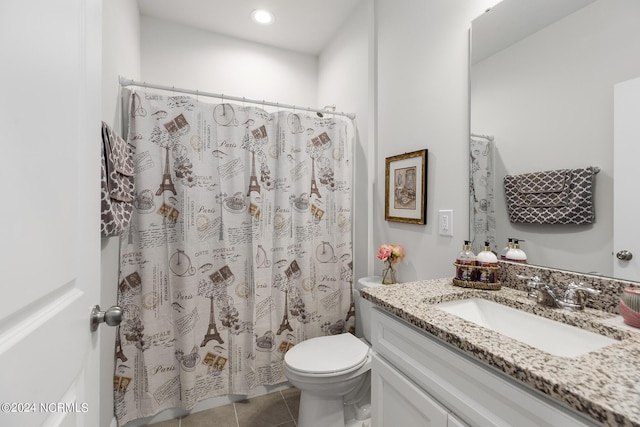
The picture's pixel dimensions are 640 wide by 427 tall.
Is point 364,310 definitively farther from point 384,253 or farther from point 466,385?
point 466,385

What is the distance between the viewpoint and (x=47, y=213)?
47cm

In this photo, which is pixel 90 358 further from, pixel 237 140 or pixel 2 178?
pixel 237 140

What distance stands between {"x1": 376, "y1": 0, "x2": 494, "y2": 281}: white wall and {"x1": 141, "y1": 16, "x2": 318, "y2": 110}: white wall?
1.00 meters

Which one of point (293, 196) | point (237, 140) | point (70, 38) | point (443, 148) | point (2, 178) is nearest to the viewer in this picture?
point (2, 178)

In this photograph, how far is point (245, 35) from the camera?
2.44 m

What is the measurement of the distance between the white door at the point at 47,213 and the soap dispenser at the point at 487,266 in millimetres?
1296

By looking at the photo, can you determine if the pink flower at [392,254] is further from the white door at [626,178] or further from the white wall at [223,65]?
the white wall at [223,65]

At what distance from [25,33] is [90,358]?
679mm

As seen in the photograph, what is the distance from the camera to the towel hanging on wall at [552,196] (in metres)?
0.95

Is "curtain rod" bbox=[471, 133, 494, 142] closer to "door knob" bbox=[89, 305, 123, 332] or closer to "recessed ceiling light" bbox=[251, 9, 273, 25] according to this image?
"door knob" bbox=[89, 305, 123, 332]

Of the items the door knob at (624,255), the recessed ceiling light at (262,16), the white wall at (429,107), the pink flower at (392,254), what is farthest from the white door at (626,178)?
the recessed ceiling light at (262,16)

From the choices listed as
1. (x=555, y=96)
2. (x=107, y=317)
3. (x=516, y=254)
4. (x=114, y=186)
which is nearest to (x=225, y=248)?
(x=114, y=186)

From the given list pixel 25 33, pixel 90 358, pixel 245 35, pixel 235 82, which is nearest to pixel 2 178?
pixel 25 33

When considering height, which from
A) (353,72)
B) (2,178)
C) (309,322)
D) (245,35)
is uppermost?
(245,35)
